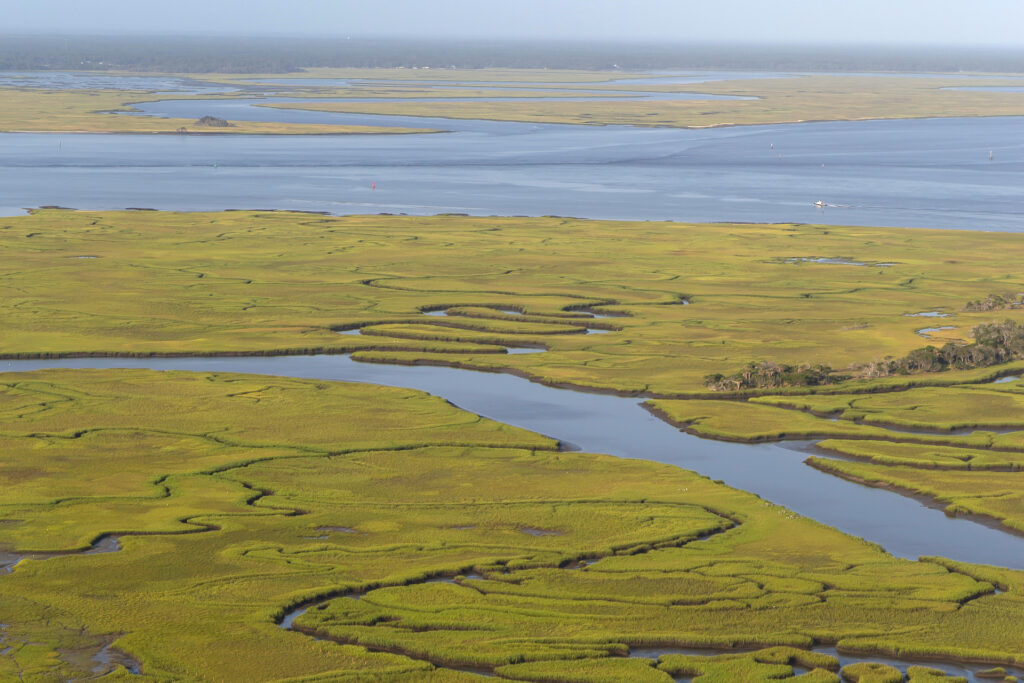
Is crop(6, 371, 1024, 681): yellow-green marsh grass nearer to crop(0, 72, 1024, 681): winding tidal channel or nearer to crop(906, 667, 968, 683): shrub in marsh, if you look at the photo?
crop(906, 667, 968, 683): shrub in marsh

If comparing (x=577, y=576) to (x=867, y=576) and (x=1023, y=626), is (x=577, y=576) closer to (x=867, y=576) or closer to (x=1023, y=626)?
(x=867, y=576)

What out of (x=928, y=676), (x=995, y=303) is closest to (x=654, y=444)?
(x=928, y=676)

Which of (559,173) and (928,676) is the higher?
(559,173)

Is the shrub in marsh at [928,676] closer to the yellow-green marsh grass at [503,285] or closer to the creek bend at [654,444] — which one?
the creek bend at [654,444]

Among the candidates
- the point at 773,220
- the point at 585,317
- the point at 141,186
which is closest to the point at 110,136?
the point at 141,186

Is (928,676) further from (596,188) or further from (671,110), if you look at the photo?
(671,110)
